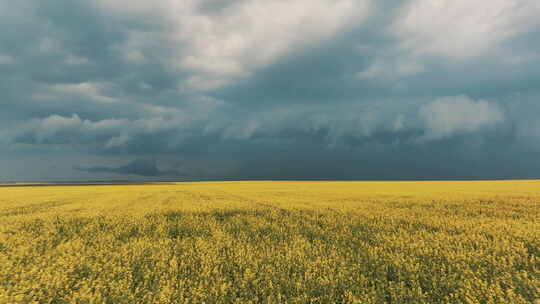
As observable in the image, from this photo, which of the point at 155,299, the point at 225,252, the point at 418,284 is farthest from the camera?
the point at 225,252

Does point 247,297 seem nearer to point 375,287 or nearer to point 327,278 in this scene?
point 327,278

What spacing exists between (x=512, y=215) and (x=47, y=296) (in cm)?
1710

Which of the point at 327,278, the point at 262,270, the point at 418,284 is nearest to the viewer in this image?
the point at 418,284

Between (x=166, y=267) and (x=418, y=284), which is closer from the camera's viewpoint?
(x=418, y=284)

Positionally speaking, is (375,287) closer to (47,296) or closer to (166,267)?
(166,267)

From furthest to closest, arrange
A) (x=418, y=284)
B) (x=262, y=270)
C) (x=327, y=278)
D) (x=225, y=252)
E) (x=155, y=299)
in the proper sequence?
(x=225, y=252), (x=262, y=270), (x=327, y=278), (x=418, y=284), (x=155, y=299)

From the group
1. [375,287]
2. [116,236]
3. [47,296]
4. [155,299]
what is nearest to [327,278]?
[375,287]

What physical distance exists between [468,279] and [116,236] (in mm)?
9974

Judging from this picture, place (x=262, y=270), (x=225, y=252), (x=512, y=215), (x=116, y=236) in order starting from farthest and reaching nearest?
(x=512, y=215) → (x=116, y=236) → (x=225, y=252) → (x=262, y=270)

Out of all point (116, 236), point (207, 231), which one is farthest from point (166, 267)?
point (116, 236)

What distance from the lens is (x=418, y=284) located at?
4637 mm

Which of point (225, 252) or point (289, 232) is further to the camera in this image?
point (289, 232)

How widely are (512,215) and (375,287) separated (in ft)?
38.3

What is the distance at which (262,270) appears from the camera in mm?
5461
